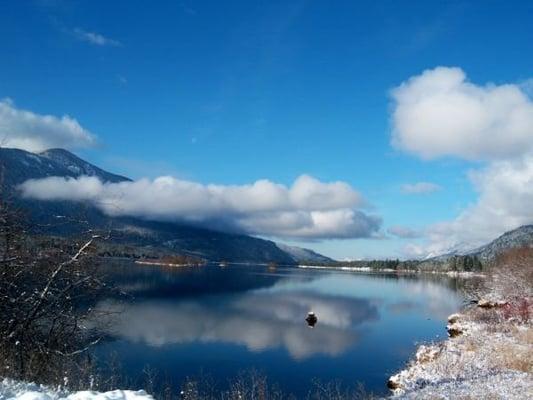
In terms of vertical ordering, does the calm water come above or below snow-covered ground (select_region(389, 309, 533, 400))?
below

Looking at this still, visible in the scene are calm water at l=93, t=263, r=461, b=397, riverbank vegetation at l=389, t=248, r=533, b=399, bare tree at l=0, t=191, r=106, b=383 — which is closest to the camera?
bare tree at l=0, t=191, r=106, b=383

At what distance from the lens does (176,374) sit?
1494 inches

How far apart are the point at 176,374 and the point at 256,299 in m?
66.0

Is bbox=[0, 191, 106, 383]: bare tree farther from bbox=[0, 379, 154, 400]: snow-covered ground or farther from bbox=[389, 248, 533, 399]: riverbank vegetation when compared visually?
bbox=[389, 248, 533, 399]: riverbank vegetation

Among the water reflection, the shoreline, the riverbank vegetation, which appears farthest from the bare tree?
the water reflection

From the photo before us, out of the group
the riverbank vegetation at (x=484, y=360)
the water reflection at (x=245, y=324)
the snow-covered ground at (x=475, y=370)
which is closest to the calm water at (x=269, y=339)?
the water reflection at (x=245, y=324)

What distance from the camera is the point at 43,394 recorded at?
12.0 m

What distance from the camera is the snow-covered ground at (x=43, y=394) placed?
11.8m

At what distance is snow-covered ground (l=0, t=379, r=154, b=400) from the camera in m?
11.8

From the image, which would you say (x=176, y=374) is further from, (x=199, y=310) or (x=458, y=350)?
(x=199, y=310)

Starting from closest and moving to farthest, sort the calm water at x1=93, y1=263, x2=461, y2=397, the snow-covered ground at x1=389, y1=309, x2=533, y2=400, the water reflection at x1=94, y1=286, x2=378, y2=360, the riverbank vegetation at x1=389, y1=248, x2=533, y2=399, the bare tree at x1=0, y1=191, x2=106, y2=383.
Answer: the bare tree at x1=0, y1=191, x2=106, y2=383 < the snow-covered ground at x1=389, y1=309, x2=533, y2=400 < the riverbank vegetation at x1=389, y1=248, x2=533, y2=399 < the calm water at x1=93, y1=263, x2=461, y2=397 < the water reflection at x1=94, y1=286, x2=378, y2=360

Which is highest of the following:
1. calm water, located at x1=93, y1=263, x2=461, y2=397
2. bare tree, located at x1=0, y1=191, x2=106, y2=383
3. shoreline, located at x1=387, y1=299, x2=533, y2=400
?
bare tree, located at x1=0, y1=191, x2=106, y2=383

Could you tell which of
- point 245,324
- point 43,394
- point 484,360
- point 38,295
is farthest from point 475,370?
point 245,324

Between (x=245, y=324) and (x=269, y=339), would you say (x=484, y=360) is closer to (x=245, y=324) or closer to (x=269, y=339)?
(x=269, y=339)
